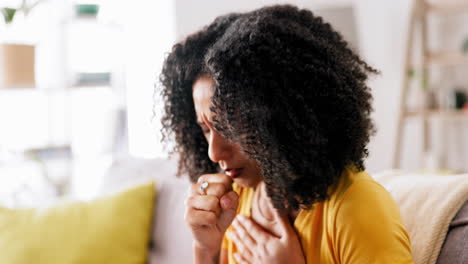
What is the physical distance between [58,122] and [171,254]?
2.03 metres

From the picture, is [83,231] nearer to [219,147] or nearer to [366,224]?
[219,147]

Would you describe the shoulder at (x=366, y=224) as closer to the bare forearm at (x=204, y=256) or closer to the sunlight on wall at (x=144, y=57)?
the bare forearm at (x=204, y=256)

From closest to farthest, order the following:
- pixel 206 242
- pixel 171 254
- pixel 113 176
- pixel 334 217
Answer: pixel 334 217
pixel 206 242
pixel 171 254
pixel 113 176

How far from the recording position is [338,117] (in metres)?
0.90

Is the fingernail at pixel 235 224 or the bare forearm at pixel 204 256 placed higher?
the fingernail at pixel 235 224

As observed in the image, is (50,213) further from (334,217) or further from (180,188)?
(334,217)

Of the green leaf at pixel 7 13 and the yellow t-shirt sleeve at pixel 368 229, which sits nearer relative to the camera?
the yellow t-shirt sleeve at pixel 368 229

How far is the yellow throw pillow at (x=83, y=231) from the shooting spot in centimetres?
146

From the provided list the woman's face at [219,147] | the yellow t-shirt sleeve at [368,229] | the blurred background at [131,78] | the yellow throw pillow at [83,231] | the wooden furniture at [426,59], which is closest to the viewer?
the yellow t-shirt sleeve at [368,229]

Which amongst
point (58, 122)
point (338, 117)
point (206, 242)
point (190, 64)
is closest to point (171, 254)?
point (206, 242)

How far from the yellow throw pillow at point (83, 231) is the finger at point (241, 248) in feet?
1.50

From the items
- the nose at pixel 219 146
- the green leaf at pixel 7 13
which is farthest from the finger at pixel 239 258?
the green leaf at pixel 7 13

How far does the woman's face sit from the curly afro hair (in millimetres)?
45

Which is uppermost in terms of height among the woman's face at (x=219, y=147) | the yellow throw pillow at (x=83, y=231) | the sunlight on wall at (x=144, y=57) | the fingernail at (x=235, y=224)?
the sunlight on wall at (x=144, y=57)
